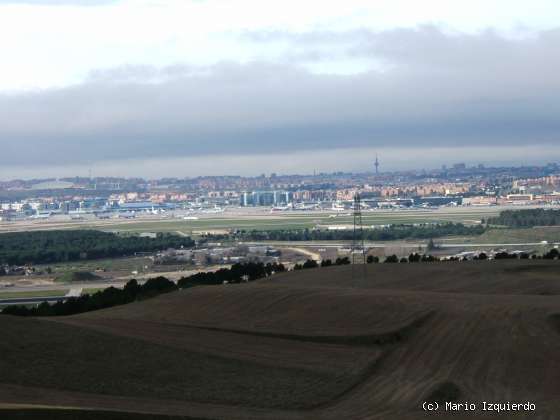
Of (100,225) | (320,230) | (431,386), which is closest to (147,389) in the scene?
(431,386)

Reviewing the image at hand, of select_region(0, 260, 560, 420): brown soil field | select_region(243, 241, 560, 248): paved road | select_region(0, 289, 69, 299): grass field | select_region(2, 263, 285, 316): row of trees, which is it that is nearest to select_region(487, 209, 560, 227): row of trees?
select_region(243, 241, 560, 248): paved road

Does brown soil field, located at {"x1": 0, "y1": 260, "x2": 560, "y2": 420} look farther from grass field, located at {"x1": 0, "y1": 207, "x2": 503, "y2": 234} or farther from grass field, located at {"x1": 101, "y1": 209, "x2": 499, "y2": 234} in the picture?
grass field, located at {"x1": 101, "y1": 209, "x2": 499, "y2": 234}

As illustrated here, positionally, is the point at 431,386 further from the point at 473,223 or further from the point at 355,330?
the point at 473,223

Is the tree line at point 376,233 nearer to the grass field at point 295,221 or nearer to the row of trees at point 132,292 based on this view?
the grass field at point 295,221

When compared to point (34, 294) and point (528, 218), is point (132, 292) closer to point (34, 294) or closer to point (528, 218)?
point (34, 294)

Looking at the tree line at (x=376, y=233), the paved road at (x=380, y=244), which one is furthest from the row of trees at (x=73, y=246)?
the tree line at (x=376, y=233)

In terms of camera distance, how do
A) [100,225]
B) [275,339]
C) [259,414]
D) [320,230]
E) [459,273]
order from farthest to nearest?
[100,225], [320,230], [459,273], [275,339], [259,414]
